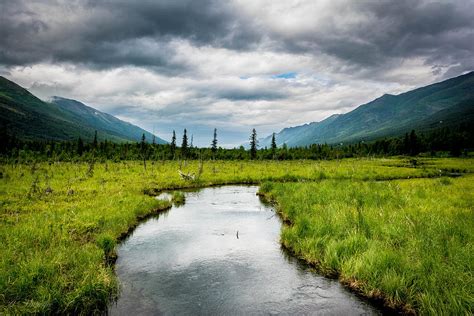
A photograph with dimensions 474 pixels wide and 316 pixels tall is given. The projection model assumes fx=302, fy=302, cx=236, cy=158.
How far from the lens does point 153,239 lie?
18859mm

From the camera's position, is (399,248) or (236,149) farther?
(236,149)

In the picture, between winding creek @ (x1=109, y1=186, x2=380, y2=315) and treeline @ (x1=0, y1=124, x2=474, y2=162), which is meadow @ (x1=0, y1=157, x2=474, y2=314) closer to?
winding creek @ (x1=109, y1=186, x2=380, y2=315)

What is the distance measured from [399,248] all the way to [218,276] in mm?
7910

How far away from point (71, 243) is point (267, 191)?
25.3 m

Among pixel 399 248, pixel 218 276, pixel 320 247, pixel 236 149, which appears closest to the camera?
pixel 399 248

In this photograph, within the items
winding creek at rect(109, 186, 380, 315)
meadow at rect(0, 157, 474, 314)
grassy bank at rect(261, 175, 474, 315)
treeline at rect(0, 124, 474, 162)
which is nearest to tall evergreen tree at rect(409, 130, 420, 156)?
treeline at rect(0, 124, 474, 162)

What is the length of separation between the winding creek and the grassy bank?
93 centimetres

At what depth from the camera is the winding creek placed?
35.4 feet

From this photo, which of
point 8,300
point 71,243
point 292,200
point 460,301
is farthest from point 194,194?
point 460,301

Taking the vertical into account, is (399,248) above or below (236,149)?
below

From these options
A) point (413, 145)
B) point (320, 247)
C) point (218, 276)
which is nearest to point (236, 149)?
point (413, 145)

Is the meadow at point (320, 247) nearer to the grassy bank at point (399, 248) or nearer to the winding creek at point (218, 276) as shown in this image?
the grassy bank at point (399, 248)

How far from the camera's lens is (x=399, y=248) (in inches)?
508

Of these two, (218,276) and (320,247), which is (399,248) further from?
(218,276)
